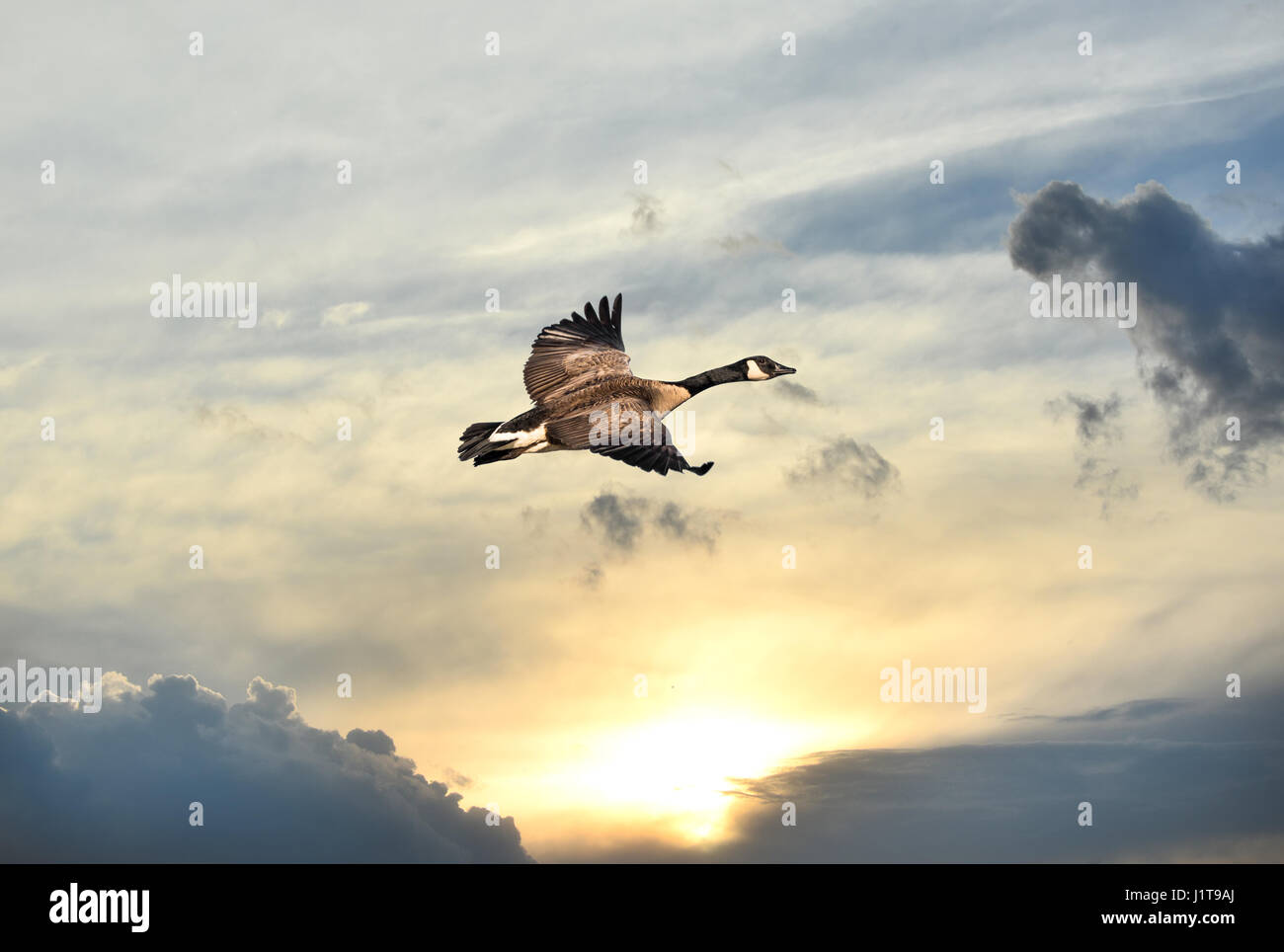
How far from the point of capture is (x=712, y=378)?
35438mm

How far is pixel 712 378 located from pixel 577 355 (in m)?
4.15

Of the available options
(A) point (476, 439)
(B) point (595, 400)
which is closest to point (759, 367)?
(B) point (595, 400)

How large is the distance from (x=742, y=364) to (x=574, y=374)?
564 centimetres

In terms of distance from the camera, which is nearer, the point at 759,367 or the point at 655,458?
the point at 655,458

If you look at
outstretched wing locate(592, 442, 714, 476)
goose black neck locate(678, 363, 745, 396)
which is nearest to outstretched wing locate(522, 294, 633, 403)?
goose black neck locate(678, 363, 745, 396)

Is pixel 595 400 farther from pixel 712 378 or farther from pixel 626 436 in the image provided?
pixel 712 378

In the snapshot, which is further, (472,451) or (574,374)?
(574,374)

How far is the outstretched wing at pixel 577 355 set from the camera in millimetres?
33562

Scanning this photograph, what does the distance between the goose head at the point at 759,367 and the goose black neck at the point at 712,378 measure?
0.56 ft
